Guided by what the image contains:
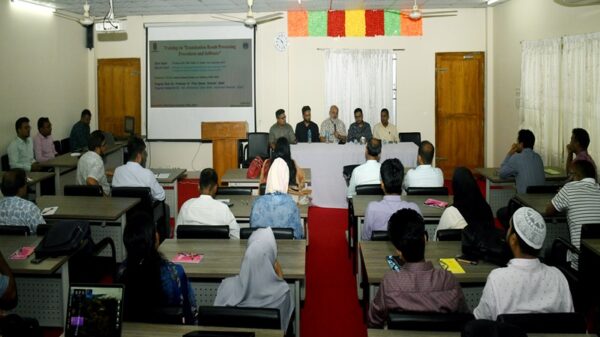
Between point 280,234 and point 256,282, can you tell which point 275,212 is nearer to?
point 280,234

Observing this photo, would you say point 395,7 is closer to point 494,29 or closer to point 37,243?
point 494,29

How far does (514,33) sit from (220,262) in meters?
8.08

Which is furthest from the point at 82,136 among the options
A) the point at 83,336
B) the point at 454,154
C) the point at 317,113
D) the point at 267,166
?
the point at 83,336

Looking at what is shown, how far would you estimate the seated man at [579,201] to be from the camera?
17.9 feet

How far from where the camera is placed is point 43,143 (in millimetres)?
10320

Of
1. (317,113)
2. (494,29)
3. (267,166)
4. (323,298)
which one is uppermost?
(494,29)

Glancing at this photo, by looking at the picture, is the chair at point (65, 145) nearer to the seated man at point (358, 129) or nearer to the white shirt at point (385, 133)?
the seated man at point (358, 129)

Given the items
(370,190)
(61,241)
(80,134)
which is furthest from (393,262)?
(80,134)

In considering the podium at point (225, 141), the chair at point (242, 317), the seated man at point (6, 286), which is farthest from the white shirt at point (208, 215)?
the podium at point (225, 141)

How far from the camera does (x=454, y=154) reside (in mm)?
12531

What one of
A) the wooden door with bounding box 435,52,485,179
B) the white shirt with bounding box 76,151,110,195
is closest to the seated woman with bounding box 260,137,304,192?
the white shirt with bounding box 76,151,110,195

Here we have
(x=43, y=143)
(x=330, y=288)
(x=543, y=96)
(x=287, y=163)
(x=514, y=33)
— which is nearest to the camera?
(x=330, y=288)

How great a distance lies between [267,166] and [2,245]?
3407 mm

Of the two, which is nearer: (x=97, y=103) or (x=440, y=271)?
(x=440, y=271)
